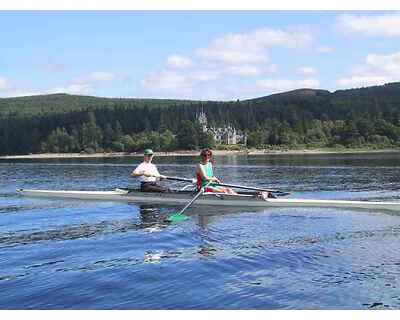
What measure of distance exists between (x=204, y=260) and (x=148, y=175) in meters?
11.7

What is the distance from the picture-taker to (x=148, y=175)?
2508 cm

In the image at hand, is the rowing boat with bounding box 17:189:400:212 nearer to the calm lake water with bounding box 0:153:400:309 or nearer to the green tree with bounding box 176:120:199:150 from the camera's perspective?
the calm lake water with bounding box 0:153:400:309

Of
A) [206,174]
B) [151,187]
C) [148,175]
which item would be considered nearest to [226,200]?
[206,174]

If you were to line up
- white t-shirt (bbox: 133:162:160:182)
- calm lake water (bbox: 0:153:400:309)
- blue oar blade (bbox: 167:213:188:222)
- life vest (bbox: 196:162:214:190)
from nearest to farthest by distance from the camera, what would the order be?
calm lake water (bbox: 0:153:400:309) → blue oar blade (bbox: 167:213:188:222) → life vest (bbox: 196:162:214:190) → white t-shirt (bbox: 133:162:160:182)

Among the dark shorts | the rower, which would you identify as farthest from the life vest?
the dark shorts

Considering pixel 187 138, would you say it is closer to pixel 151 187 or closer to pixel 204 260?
pixel 151 187

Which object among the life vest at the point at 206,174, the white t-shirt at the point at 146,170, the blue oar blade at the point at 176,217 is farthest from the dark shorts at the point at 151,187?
the blue oar blade at the point at 176,217

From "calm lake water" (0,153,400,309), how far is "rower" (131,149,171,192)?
2679 millimetres

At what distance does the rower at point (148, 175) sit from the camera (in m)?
24.7

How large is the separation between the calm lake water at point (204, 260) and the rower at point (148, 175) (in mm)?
2679

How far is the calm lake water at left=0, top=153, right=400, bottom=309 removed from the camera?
425 inches

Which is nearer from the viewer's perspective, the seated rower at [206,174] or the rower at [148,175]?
the seated rower at [206,174]

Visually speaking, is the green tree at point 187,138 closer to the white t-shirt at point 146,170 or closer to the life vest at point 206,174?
the white t-shirt at point 146,170

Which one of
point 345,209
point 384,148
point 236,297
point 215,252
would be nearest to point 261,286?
point 236,297
